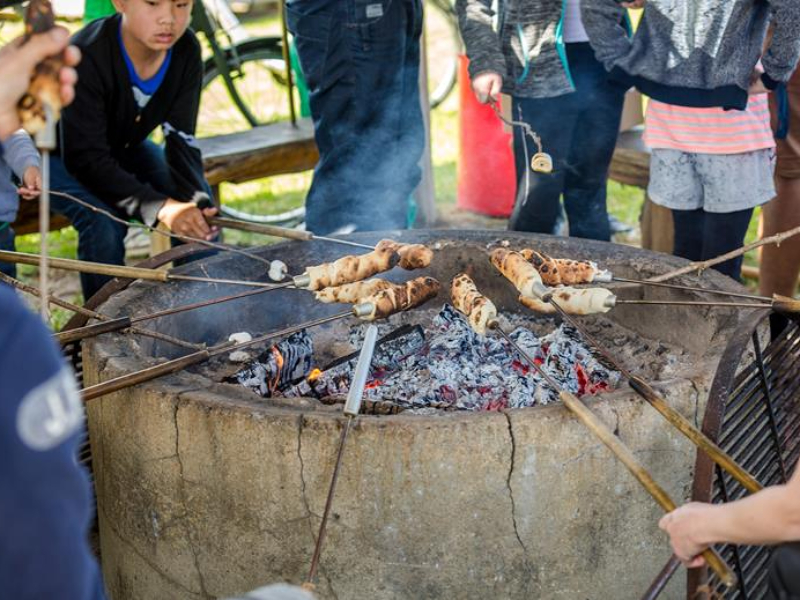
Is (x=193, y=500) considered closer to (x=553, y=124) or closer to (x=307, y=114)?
(x=553, y=124)

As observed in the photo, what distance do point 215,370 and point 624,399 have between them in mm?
1809

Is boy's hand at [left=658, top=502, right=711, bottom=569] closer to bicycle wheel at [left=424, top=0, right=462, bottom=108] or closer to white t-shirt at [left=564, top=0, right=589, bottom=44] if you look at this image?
white t-shirt at [left=564, top=0, right=589, bottom=44]

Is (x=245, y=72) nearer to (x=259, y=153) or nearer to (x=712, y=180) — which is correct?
(x=259, y=153)

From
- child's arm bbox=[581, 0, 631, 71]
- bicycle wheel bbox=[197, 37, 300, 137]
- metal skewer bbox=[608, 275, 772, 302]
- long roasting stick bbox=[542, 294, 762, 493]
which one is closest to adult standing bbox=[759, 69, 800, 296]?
child's arm bbox=[581, 0, 631, 71]

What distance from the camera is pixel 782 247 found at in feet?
17.5

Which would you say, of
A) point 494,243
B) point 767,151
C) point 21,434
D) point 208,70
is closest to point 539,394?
point 494,243

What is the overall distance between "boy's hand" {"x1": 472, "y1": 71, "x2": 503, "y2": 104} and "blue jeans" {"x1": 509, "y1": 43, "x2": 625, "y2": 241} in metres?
0.35

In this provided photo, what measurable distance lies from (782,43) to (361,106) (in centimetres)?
218

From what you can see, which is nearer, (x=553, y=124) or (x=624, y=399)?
(x=624, y=399)

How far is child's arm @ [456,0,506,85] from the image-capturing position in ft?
14.9

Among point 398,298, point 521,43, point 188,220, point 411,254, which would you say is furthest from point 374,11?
point 398,298

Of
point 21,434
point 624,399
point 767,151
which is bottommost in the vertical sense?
point 624,399

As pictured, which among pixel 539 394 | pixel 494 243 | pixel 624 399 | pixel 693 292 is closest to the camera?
pixel 624 399

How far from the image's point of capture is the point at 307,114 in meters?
7.29
